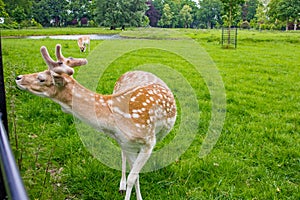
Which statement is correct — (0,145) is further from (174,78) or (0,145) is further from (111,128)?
(174,78)

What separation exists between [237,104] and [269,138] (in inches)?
61.1

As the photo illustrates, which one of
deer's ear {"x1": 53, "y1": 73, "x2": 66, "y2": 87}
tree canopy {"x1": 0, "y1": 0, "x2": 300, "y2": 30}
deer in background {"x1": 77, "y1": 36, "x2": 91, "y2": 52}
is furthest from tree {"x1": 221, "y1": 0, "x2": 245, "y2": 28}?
deer's ear {"x1": 53, "y1": 73, "x2": 66, "y2": 87}

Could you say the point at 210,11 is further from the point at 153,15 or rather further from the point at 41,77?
the point at 41,77

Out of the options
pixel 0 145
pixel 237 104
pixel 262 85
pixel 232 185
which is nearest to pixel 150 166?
pixel 232 185

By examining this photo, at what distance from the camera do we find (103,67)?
2.49m

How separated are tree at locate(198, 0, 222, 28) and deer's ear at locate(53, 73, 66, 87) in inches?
1388

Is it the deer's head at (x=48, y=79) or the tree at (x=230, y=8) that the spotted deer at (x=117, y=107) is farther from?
the tree at (x=230, y=8)

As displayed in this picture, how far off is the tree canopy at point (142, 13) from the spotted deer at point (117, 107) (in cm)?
114

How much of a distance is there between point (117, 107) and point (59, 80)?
0.48 metres

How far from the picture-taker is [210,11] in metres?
38.4

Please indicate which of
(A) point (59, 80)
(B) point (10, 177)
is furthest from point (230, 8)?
(B) point (10, 177)

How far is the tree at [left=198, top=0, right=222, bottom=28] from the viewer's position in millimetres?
36000

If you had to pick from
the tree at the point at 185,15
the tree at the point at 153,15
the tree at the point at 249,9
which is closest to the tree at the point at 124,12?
the tree at the point at 153,15

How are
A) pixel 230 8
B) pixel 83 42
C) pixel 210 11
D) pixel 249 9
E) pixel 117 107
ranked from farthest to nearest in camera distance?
pixel 249 9, pixel 210 11, pixel 230 8, pixel 83 42, pixel 117 107
